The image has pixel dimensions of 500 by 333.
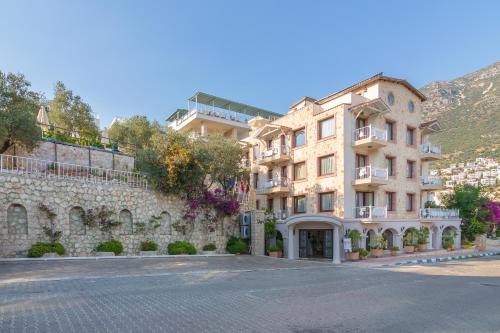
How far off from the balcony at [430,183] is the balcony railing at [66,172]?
22673 mm

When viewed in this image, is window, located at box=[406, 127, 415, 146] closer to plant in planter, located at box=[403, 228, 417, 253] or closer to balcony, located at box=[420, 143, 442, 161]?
balcony, located at box=[420, 143, 442, 161]

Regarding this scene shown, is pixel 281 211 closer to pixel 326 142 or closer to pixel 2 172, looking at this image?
pixel 326 142

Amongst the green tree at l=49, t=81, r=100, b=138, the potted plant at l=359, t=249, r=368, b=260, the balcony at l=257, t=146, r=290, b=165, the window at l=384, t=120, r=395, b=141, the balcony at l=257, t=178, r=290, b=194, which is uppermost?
the green tree at l=49, t=81, r=100, b=138

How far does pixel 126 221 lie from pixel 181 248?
12.2 ft

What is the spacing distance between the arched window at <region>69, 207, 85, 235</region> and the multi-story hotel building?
43.3ft

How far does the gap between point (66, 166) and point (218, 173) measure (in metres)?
10.5

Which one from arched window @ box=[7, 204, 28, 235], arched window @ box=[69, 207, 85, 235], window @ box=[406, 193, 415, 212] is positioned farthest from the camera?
window @ box=[406, 193, 415, 212]

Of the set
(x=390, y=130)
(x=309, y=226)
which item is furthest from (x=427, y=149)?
(x=309, y=226)

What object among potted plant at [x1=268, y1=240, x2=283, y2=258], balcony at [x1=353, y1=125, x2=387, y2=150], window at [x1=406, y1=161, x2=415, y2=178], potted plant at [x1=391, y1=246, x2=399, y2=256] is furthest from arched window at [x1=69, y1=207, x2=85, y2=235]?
window at [x1=406, y1=161, x2=415, y2=178]

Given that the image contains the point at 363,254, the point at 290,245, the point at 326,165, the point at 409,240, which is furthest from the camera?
the point at 409,240

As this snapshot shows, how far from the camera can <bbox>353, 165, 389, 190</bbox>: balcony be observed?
22656 millimetres

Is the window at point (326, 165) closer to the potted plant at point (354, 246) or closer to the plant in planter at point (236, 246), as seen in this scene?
the potted plant at point (354, 246)

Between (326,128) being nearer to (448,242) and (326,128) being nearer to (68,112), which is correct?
(448,242)

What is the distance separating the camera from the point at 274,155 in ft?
93.8
